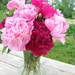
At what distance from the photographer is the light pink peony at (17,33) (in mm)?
495

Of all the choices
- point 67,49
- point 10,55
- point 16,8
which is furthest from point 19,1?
point 67,49

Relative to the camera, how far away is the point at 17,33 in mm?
493

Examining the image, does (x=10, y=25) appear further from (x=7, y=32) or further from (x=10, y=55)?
(x=10, y=55)

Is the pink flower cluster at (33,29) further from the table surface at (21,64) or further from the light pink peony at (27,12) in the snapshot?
the table surface at (21,64)

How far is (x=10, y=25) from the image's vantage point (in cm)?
51

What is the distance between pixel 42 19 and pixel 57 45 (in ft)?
6.35

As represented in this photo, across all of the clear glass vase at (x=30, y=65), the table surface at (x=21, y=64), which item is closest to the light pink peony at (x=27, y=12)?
the clear glass vase at (x=30, y=65)

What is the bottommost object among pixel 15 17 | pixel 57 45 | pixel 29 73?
pixel 57 45

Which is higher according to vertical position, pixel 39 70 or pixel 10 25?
pixel 10 25

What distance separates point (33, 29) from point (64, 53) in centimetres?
168

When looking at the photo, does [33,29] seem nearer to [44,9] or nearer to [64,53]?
[44,9]

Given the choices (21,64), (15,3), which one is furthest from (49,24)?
(21,64)

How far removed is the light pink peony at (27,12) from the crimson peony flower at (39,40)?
0.03 m

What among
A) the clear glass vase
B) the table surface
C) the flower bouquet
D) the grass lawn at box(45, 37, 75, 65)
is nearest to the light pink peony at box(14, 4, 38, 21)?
the flower bouquet
